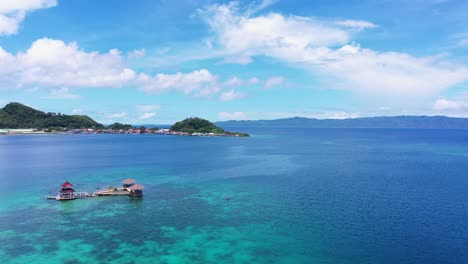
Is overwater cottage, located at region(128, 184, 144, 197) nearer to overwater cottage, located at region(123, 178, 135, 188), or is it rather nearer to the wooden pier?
the wooden pier

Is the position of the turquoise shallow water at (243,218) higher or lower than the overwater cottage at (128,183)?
lower

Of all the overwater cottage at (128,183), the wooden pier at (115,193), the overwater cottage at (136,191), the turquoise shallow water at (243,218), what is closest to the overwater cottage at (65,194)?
the wooden pier at (115,193)

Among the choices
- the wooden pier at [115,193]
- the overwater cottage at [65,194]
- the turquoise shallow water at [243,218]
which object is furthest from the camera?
the wooden pier at [115,193]

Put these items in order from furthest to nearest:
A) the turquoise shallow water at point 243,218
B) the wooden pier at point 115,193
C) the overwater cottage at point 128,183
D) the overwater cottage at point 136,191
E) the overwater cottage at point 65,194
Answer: the overwater cottage at point 128,183 < the overwater cottage at point 136,191 < the wooden pier at point 115,193 < the overwater cottage at point 65,194 < the turquoise shallow water at point 243,218

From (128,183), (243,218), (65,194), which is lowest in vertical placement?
(243,218)

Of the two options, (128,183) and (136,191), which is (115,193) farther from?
(136,191)

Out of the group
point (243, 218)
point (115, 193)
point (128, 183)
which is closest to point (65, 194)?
point (115, 193)

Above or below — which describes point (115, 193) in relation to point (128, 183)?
below

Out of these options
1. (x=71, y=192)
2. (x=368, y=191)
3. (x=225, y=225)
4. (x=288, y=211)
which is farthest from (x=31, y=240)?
(x=368, y=191)

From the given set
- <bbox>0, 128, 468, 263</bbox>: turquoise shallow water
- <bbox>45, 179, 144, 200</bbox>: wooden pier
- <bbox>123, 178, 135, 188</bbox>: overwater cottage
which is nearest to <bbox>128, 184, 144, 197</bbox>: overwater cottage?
<bbox>45, 179, 144, 200</bbox>: wooden pier

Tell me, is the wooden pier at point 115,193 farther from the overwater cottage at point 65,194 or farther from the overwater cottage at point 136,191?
the overwater cottage at point 65,194

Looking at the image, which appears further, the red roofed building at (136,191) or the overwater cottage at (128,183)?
the overwater cottage at (128,183)

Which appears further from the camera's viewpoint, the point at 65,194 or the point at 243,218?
the point at 65,194

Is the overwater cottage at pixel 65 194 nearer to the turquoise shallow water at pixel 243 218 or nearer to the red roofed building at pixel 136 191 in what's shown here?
the turquoise shallow water at pixel 243 218
